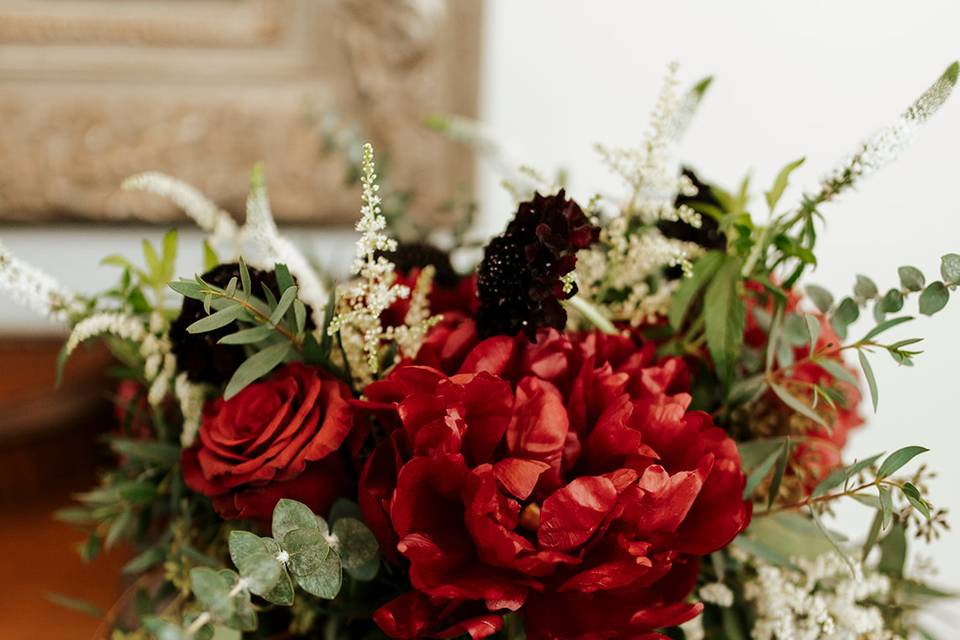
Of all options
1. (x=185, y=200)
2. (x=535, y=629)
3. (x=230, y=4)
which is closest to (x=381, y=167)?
(x=185, y=200)

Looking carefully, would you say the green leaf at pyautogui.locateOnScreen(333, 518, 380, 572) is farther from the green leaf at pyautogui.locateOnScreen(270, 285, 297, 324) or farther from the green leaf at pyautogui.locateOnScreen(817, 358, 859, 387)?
the green leaf at pyautogui.locateOnScreen(817, 358, 859, 387)

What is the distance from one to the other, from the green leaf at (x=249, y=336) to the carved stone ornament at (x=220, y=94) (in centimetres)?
58

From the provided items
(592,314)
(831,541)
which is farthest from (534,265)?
(831,541)

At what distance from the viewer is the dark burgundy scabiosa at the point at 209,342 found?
341 mm

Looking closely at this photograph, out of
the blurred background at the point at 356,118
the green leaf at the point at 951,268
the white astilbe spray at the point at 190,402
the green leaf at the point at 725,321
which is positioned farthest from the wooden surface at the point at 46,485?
→ the green leaf at the point at 951,268

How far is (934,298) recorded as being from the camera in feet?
Result: 1.10

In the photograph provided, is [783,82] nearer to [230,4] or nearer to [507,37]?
[507,37]

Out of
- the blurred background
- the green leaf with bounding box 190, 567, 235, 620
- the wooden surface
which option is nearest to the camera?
the green leaf with bounding box 190, 567, 235, 620

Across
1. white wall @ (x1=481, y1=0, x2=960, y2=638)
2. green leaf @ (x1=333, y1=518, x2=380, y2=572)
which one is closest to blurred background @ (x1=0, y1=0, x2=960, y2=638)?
white wall @ (x1=481, y1=0, x2=960, y2=638)

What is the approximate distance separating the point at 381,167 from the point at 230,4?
36 cm

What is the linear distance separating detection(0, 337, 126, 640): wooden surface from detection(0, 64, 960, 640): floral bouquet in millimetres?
261

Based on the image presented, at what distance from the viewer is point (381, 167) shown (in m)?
0.66

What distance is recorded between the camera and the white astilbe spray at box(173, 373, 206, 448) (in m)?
0.37

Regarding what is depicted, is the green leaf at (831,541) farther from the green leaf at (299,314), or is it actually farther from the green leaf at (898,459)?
the green leaf at (299,314)
